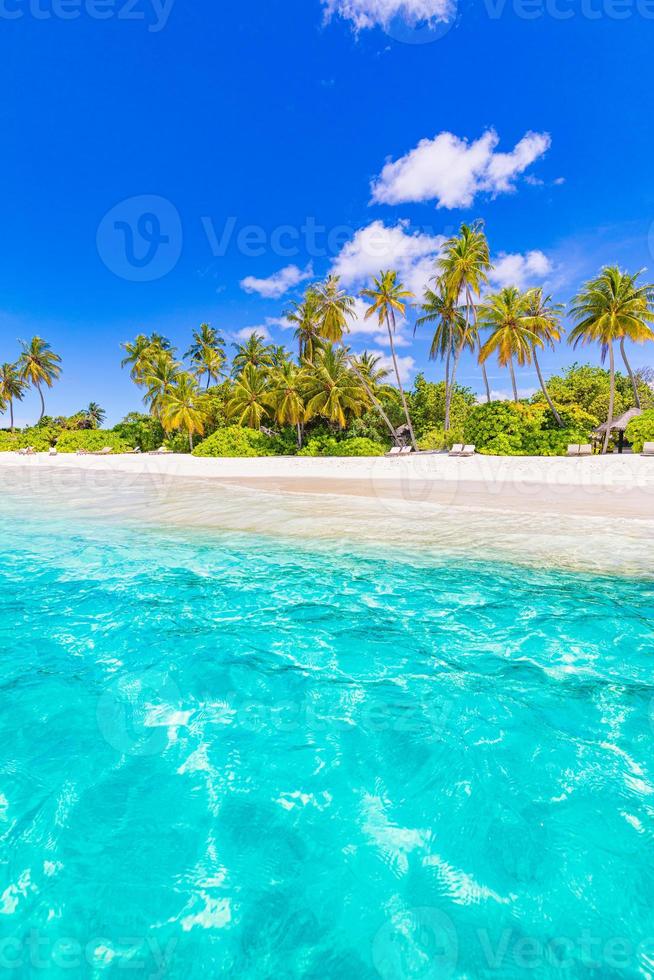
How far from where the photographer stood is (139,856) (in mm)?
2455

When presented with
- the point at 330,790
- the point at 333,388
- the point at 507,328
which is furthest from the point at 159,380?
the point at 330,790

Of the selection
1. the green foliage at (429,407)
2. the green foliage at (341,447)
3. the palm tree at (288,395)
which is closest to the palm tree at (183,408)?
the palm tree at (288,395)

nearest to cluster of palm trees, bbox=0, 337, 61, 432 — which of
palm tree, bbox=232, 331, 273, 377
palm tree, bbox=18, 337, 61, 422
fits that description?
palm tree, bbox=18, 337, 61, 422

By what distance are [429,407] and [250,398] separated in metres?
14.1

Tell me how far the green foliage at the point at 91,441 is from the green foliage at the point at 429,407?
2756cm

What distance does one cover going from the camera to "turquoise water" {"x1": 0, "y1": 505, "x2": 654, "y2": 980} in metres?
2.06

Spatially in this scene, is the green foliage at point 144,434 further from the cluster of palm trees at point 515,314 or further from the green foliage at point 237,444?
the cluster of palm trees at point 515,314

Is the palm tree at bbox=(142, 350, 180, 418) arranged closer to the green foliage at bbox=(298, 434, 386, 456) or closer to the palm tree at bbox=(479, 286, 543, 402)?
the green foliage at bbox=(298, 434, 386, 456)

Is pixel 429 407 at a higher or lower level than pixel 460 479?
higher

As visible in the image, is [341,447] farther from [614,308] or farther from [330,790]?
[330,790]

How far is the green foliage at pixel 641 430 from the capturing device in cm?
2217

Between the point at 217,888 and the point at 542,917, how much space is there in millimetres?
1652

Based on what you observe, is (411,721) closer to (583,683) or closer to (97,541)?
(583,683)

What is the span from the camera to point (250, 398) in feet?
108
